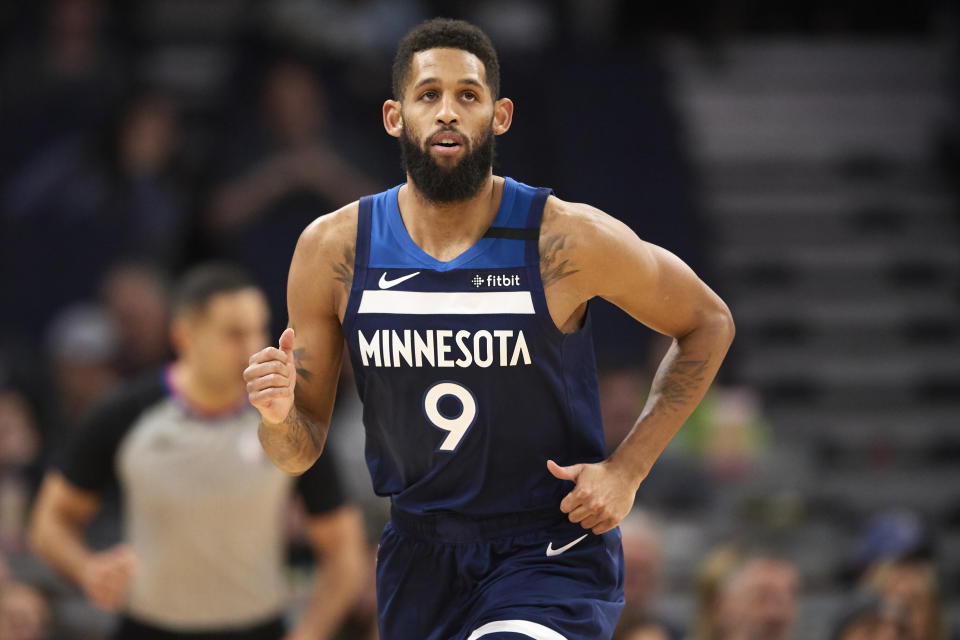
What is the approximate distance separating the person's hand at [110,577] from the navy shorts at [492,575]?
74.3 inches

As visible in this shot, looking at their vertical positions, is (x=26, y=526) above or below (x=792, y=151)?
below

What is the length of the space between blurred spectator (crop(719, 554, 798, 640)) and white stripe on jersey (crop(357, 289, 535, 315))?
332 centimetres

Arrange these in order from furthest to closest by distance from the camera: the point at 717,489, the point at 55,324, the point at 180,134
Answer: the point at 180,134, the point at 55,324, the point at 717,489

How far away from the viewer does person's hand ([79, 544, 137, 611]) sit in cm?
518

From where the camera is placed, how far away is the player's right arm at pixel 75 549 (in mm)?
5199

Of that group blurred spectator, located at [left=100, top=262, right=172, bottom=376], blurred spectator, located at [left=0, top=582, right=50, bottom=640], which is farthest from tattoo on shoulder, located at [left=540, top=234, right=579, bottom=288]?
blurred spectator, located at [left=100, top=262, right=172, bottom=376]

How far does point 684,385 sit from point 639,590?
8.17ft

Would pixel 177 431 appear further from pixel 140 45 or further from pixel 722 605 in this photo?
pixel 140 45

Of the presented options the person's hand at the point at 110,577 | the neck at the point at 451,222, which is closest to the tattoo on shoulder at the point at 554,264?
the neck at the point at 451,222

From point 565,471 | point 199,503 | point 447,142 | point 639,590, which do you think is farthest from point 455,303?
point 639,590

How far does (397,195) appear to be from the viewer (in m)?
3.75

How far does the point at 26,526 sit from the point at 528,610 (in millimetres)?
→ 4683

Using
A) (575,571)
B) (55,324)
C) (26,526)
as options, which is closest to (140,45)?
(55,324)

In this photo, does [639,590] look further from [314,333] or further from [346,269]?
[346,269]
